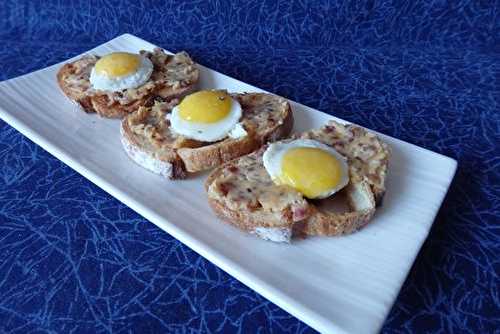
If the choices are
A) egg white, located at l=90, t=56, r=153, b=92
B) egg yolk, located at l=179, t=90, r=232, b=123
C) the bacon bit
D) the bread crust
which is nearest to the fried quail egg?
egg yolk, located at l=179, t=90, r=232, b=123

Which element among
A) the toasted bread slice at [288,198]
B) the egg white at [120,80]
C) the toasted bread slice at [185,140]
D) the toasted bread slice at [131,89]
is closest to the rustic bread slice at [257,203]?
the toasted bread slice at [288,198]

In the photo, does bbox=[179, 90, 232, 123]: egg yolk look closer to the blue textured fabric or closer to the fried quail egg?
the fried quail egg

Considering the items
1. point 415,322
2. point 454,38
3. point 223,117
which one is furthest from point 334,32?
point 415,322

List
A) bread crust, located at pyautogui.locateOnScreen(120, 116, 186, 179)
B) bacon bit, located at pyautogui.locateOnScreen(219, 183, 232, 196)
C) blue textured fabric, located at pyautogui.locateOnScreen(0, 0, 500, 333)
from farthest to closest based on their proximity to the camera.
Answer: bread crust, located at pyautogui.locateOnScreen(120, 116, 186, 179) → bacon bit, located at pyautogui.locateOnScreen(219, 183, 232, 196) → blue textured fabric, located at pyautogui.locateOnScreen(0, 0, 500, 333)

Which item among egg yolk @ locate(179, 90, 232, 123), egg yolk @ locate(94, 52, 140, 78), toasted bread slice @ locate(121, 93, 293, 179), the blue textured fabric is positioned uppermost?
egg yolk @ locate(179, 90, 232, 123)

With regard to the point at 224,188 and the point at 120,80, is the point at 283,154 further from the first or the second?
the point at 120,80

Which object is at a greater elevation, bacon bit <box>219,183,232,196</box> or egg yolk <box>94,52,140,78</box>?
egg yolk <box>94,52,140,78</box>
